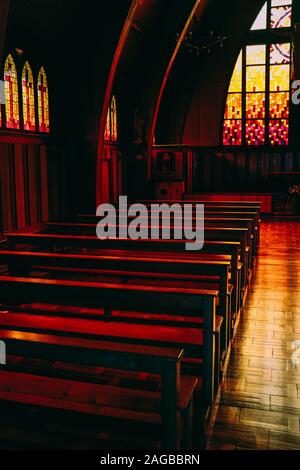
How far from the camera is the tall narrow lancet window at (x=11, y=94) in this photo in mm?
7805

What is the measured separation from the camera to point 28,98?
8.45m

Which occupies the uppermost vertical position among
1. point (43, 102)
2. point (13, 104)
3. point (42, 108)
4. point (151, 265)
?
point (43, 102)

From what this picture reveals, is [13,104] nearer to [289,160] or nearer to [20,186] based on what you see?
[20,186]

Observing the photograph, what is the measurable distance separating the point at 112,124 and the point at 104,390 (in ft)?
33.8

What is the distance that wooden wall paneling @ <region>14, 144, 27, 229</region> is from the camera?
817cm

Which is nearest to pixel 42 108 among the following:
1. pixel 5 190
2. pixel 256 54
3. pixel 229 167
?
pixel 5 190

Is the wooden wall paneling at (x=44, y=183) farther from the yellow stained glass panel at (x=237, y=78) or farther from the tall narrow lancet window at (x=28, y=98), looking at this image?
the yellow stained glass panel at (x=237, y=78)

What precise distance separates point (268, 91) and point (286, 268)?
10168mm

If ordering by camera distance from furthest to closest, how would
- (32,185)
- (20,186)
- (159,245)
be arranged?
(32,185) → (20,186) → (159,245)

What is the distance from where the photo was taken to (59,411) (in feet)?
8.27

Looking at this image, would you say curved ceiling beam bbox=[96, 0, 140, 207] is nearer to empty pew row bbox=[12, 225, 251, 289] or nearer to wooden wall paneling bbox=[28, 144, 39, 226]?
wooden wall paneling bbox=[28, 144, 39, 226]

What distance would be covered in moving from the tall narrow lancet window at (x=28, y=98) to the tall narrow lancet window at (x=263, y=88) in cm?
941
